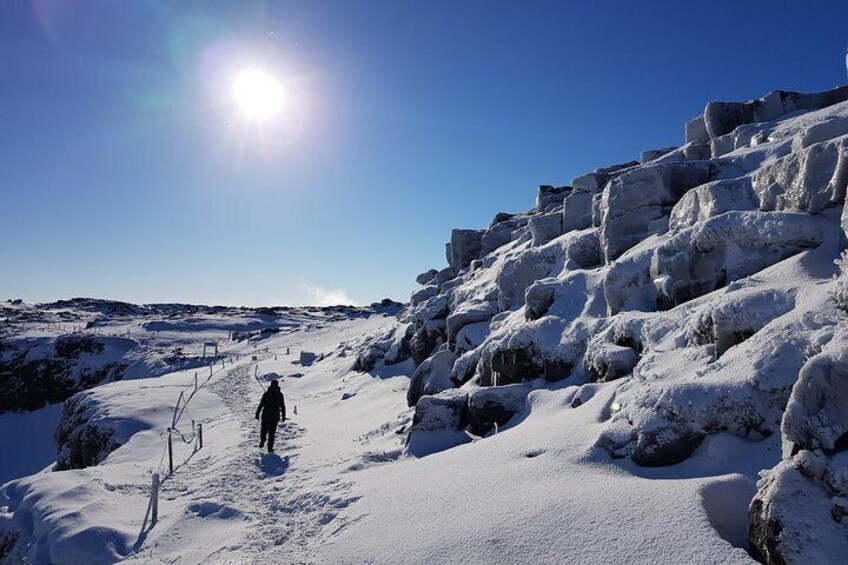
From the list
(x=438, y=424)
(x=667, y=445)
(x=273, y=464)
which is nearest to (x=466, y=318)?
(x=438, y=424)

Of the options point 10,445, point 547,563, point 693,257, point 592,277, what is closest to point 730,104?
point 592,277

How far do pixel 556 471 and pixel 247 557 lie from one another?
207 inches

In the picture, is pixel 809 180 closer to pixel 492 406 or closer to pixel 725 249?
pixel 725 249

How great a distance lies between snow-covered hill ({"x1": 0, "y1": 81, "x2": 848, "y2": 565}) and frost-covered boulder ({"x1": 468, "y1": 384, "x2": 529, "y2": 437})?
0.18 ft

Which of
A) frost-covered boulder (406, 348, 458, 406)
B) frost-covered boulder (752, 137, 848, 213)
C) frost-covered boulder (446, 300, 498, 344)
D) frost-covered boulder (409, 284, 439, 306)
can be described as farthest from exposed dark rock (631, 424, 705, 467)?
frost-covered boulder (409, 284, 439, 306)

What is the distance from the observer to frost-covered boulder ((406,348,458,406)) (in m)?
18.4

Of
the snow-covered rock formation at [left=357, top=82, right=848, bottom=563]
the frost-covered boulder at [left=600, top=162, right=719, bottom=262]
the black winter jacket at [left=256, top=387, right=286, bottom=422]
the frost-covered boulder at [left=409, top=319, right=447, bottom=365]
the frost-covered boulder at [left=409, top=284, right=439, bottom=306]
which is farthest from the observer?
the frost-covered boulder at [left=409, top=284, right=439, bottom=306]

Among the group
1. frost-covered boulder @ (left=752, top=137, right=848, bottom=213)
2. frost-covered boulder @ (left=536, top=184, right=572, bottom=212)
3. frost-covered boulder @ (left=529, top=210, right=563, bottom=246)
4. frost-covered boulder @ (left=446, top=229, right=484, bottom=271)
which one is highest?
frost-covered boulder @ (left=536, top=184, right=572, bottom=212)

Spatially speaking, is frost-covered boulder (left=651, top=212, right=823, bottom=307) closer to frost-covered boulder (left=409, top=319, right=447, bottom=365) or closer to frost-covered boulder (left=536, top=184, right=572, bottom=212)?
frost-covered boulder (left=409, top=319, right=447, bottom=365)

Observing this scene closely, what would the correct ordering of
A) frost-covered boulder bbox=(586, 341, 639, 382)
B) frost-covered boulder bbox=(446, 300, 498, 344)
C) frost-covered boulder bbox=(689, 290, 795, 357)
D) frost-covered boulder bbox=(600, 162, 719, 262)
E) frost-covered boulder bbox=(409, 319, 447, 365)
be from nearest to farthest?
frost-covered boulder bbox=(689, 290, 795, 357), frost-covered boulder bbox=(586, 341, 639, 382), frost-covered boulder bbox=(600, 162, 719, 262), frost-covered boulder bbox=(446, 300, 498, 344), frost-covered boulder bbox=(409, 319, 447, 365)

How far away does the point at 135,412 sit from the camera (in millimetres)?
25500

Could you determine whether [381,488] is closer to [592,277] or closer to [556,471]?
[556,471]

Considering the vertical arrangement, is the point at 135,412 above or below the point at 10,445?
above

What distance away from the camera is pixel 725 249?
12242mm
